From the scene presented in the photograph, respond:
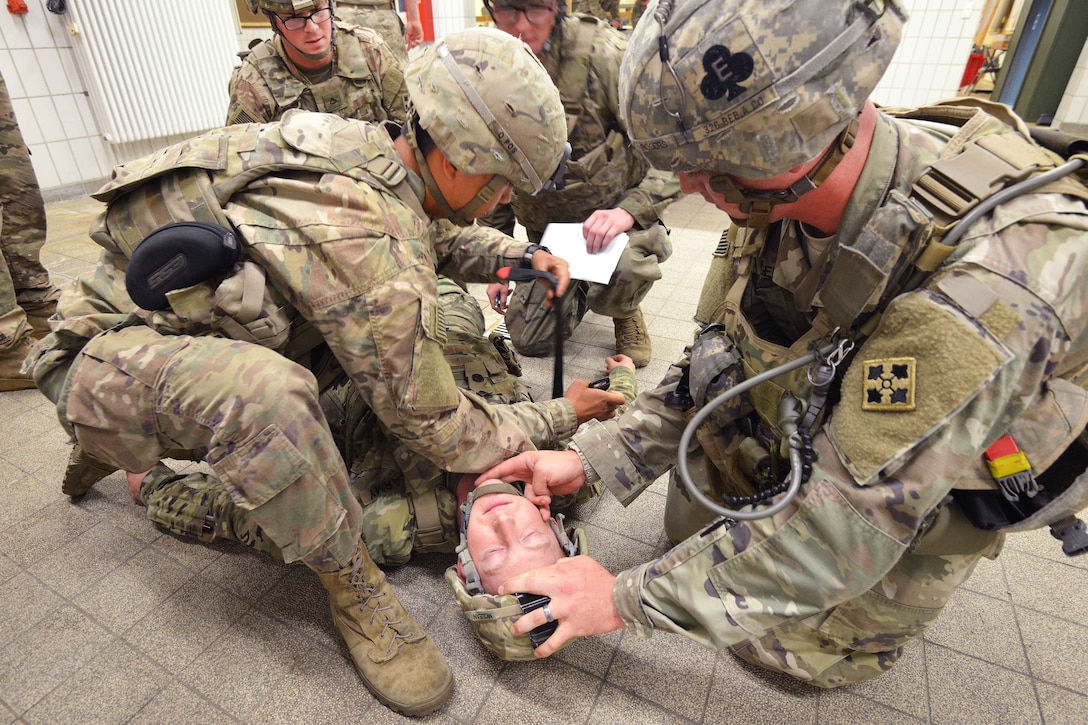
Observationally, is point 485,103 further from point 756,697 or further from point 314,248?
point 756,697

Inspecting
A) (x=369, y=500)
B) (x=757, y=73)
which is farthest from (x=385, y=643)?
(x=757, y=73)

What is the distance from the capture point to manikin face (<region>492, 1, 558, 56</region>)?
254cm

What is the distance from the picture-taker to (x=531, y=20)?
8.42ft

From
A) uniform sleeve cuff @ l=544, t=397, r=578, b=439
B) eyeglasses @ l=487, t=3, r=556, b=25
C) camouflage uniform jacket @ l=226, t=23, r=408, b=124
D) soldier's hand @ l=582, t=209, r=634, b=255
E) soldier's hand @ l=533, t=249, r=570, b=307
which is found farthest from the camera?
camouflage uniform jacket @ l=226, t=23, r=408, b=124

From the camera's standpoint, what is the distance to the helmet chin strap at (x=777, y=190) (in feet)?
3.71

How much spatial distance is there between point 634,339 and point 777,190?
1.94 metres

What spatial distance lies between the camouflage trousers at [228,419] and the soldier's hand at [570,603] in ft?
1.69

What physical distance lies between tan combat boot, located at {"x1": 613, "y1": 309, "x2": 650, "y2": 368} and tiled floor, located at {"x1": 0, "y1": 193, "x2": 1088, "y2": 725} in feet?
3.77

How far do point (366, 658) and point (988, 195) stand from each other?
5.67 ft

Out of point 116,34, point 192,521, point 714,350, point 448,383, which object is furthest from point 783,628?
point 116,34

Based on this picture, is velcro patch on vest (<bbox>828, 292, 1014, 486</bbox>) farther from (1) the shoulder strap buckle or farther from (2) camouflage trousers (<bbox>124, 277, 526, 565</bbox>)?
(2) camouflage trousers (<bbox>124, 277, 526, 565</bbox>)

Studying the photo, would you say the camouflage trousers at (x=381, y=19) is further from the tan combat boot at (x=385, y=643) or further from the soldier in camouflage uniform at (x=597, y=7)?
the tan combat boot at (x=385, y=643)

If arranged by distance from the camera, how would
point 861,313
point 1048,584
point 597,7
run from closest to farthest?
point 861,313 → point 1048,584 → point 597,7

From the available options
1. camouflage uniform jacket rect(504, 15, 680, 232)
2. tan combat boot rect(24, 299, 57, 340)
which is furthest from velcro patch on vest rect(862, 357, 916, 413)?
tan combat boot rect(24, 299, 57, 340)
